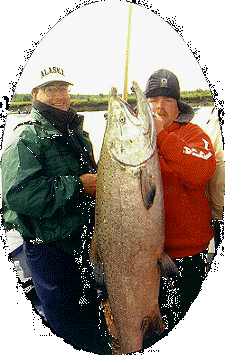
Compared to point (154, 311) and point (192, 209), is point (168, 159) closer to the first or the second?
point (192, 209)

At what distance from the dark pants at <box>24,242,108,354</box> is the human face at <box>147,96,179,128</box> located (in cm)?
145

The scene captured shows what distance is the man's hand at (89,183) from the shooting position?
9.29 feet

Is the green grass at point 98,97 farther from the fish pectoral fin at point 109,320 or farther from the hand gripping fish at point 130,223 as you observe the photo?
the fish pectoral fin at point 109,320

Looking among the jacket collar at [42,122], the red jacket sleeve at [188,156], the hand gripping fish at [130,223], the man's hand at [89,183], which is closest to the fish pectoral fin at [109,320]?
the hand gripping fish at [130,223]

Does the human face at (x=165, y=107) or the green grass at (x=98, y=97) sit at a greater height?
the green grass at (x=98, y=97)

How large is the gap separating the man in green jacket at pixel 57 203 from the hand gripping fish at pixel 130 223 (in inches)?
12.4

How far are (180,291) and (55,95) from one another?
6.45 feet

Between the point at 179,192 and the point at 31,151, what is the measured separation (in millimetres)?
1212

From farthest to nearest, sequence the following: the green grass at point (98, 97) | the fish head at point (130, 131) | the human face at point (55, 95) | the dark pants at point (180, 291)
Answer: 1. the human face at point (55, 95)
2. the dark pants at point (180, 291)
3. the green grass at point (98, 97)
4. the fish head at point (130, 131)

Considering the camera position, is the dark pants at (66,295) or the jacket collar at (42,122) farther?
the dark pants at (66,295)

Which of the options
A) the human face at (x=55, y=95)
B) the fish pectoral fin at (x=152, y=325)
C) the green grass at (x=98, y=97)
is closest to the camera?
the green grass at (x=98, y=97)

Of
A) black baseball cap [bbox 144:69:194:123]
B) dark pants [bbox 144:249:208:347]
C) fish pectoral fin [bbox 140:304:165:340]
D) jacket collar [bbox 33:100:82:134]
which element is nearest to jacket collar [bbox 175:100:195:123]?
black baseball cap [bbox 144:69:194:123]

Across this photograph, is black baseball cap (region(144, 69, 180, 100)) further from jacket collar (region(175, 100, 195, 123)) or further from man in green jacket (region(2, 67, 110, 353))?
man in green jacket (region(2, 67, 110, 353))

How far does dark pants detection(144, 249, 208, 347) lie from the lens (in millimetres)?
2883
